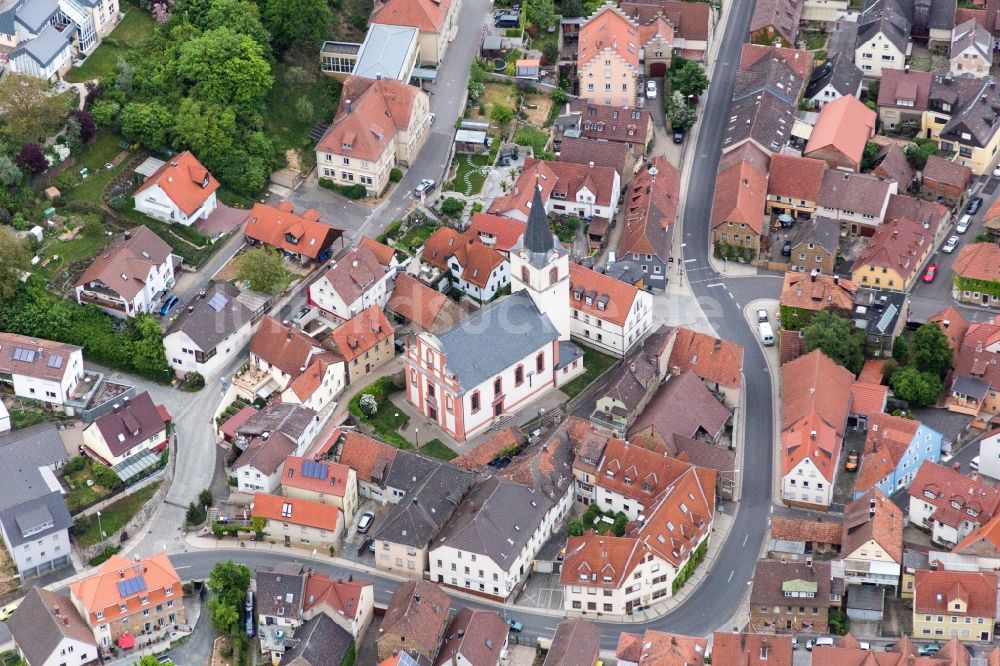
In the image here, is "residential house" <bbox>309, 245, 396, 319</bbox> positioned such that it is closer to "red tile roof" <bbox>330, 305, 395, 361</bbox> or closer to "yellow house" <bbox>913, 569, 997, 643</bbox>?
"red tile roof" <bbox>330, 305, 395, 361</bbox>

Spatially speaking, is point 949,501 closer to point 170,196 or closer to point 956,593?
point 956,593

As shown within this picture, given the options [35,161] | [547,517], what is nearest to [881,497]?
[547,517]

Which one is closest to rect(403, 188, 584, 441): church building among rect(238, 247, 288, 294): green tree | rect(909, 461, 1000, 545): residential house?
rect(238, 247, 288, 294): green tree

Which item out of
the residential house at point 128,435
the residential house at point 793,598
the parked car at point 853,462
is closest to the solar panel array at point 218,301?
the residential house at point 128,435

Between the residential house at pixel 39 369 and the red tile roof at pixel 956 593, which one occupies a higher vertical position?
the residential house at pixel 39 369

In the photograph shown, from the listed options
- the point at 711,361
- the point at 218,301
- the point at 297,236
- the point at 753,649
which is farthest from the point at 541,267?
the point at 753,649

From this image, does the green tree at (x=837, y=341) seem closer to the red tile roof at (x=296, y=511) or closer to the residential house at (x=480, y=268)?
the residential house at (x=480, y=268)

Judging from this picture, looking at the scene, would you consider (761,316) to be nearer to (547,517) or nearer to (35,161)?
(547,517)
